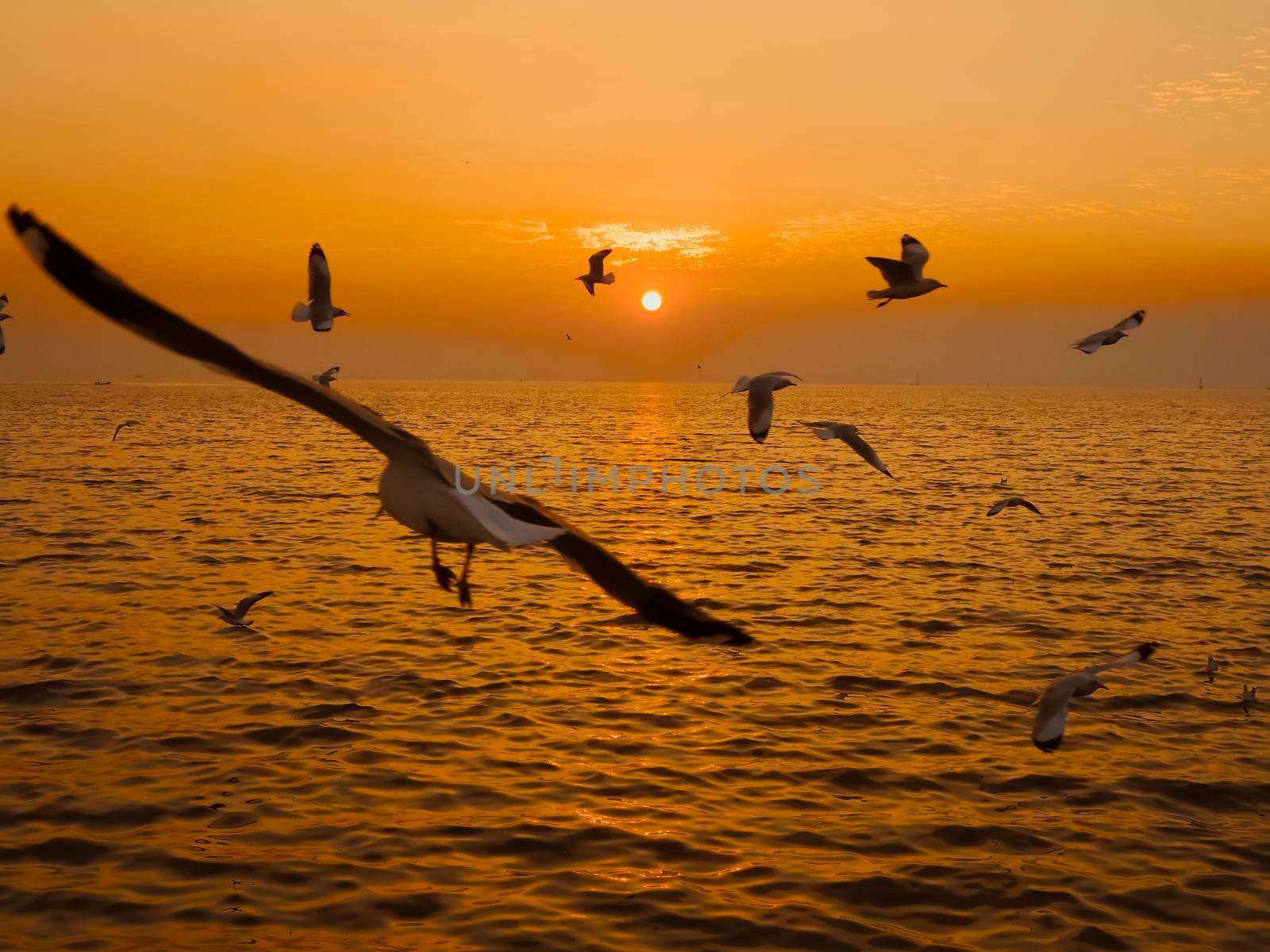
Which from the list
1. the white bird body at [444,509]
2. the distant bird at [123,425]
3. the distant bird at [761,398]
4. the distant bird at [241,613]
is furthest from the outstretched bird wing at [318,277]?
the distant bird at [123,425]

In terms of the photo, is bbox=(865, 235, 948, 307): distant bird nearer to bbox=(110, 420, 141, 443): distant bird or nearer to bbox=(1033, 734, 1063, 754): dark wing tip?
bbox=(1033, 734, 1063, 754): dark wing tip

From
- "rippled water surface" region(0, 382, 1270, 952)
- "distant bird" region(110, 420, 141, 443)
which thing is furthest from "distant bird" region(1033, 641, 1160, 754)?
"distant bird" region(110, 420, 141, 443)

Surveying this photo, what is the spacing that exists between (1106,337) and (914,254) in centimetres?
310

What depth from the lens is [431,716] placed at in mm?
10250

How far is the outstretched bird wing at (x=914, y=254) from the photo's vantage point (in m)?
14.2

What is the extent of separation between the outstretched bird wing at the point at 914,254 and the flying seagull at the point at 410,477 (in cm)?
969

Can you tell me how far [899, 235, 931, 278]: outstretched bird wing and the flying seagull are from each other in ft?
31.8

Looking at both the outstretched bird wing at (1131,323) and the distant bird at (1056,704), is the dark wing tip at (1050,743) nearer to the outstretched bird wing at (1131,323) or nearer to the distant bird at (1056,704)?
the distant bird at (1056,704)

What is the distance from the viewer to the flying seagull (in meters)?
4.49

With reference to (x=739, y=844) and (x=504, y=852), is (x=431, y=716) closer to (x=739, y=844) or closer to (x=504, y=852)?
(x=504, y=852)

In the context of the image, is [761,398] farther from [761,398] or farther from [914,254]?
[914,254]

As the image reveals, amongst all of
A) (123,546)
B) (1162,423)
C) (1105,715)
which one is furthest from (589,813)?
(1162,423)

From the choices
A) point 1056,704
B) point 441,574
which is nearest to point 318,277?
point 441,574

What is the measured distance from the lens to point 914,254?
567 inches
